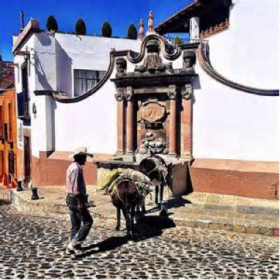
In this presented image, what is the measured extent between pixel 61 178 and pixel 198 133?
586 cm

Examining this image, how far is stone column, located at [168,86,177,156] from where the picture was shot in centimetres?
1138

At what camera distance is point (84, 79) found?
56.6 ft

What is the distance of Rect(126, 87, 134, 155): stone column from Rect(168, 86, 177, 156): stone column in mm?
1446

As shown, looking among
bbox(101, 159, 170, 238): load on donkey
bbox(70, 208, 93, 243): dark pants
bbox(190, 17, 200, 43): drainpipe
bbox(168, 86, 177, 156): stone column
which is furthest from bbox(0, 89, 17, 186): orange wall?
bbox(70, 208, 93, 243): dark pants

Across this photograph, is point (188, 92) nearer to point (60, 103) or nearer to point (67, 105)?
point (67, 105)

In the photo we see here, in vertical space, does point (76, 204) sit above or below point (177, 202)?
above

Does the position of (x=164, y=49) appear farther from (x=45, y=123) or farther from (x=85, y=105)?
(x=45, y=123)

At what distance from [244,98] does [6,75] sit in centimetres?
1955

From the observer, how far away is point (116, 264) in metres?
5.91

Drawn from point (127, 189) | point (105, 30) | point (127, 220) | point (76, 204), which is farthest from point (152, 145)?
point (105, 30)

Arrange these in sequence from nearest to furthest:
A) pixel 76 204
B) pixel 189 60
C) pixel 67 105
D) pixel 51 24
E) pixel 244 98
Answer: pixel 76 204 → pixel 244 98 → pixel 189 60 → pixel 67 105 → pixel 51 24

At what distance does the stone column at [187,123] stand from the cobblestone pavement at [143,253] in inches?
141

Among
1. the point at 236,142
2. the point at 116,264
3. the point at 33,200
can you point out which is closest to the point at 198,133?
the point at 236,142

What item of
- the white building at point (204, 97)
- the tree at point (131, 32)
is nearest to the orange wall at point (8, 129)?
the white building at point (204, 97)
